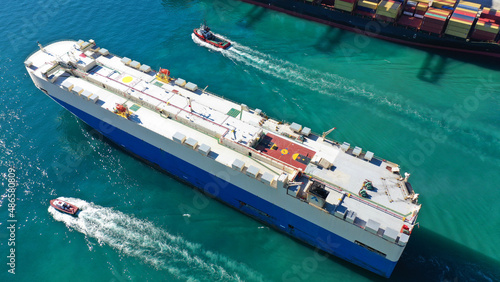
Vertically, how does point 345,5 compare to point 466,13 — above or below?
below

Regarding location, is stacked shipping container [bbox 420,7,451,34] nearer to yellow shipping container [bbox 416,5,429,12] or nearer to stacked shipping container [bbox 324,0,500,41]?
stacked shipping container [bbox 324,0,500,41]

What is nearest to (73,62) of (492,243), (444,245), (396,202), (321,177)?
(321,177)

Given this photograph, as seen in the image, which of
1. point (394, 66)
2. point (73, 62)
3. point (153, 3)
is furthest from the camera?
point (153, 3)

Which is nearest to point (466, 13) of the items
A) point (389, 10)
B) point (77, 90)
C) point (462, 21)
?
point (462, 21)

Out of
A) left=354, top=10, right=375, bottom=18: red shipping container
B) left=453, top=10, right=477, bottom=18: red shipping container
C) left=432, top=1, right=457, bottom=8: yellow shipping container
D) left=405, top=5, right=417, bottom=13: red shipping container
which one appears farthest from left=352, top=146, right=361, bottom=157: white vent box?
left=432, top=1, right=457, bottom=8: yellow shipping container

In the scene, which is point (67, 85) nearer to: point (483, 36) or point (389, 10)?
point (389, 10)

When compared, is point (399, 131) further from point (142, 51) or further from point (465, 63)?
point (142, 51)

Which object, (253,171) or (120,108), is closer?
(253,171)
